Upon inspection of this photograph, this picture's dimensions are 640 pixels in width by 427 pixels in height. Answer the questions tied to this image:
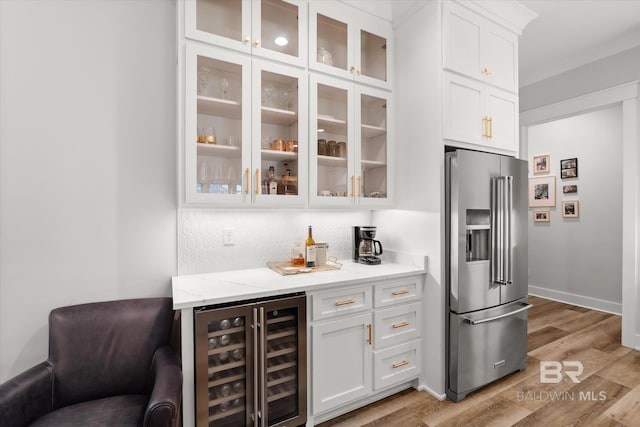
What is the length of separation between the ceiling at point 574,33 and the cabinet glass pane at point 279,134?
216 cm

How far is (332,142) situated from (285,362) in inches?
59.1

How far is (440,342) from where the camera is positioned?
7.21 feet

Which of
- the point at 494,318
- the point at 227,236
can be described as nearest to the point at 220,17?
the point at 227,236

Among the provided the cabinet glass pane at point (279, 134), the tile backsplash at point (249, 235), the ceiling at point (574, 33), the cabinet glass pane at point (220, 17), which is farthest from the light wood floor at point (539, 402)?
the ceiling at point (574, 33)

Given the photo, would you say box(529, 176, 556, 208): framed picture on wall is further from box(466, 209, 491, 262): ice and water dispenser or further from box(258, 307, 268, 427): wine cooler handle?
box(258, 307, 268, 427): wine cooler handle

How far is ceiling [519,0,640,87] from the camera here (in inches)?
102

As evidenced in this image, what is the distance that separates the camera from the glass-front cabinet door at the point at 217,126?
5.93 ft

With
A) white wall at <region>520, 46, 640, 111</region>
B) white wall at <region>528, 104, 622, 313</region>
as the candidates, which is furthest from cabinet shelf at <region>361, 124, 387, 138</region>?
white wall at <region>528, 104, 622, 313</region>

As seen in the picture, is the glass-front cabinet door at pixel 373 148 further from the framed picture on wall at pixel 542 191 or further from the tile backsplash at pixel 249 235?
the framed picture on wall at pixel 542 191

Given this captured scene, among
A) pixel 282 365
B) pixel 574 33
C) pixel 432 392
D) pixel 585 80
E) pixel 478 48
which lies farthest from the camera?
pixel 585 80

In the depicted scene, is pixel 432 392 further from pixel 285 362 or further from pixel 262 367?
pixel 262 367

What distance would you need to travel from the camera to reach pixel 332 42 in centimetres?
229

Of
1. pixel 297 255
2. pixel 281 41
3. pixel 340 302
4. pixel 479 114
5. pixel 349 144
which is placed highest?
pixel 281 41

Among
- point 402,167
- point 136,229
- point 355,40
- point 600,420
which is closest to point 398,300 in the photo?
point 402,167
